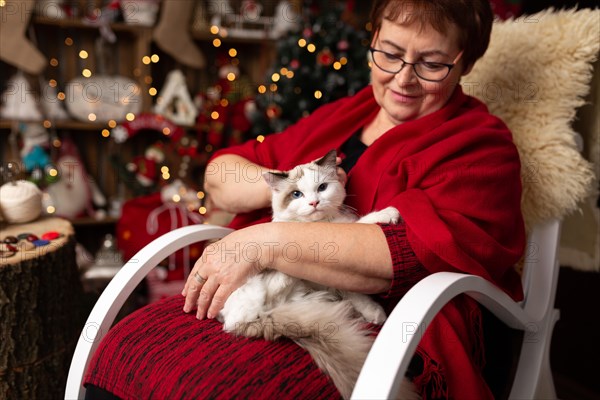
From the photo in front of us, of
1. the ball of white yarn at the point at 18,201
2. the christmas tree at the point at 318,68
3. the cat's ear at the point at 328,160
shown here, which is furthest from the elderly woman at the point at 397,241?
the christmas tree at the point at 318,68

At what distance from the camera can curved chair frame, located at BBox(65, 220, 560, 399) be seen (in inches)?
29.2

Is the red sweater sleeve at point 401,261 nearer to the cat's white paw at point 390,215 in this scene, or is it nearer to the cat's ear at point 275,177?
the cat's white paw at point 390,215

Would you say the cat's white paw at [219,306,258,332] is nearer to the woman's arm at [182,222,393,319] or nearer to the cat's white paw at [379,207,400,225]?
the woman's arm at [182,222,393,319]

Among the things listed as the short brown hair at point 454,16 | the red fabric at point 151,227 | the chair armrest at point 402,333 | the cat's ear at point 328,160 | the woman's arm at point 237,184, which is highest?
the short brown hair at point 454,16

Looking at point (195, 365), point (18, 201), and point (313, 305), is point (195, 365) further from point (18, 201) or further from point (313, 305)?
point (18, 201)

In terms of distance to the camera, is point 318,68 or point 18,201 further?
point 318,68

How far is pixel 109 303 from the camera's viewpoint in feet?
3.36

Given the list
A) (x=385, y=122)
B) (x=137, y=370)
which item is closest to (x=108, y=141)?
(x=385, y=122)

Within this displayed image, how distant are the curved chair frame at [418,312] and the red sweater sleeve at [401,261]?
8cm

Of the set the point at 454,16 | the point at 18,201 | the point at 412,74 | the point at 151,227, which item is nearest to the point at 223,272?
the point at 412,74

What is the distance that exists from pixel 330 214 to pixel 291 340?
29cm

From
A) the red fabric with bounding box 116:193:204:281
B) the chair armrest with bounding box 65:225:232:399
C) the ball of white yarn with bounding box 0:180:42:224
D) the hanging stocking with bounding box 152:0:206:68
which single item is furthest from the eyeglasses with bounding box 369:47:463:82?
the hanging stocking with bounding box 152:0:206:68

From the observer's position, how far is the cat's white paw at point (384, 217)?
0.99 m

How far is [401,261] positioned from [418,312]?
0.18m
